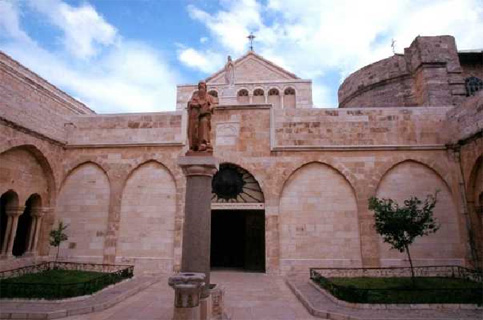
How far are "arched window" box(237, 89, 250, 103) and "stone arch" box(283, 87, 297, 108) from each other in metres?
3.42

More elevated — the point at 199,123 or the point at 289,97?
the point at 289,97

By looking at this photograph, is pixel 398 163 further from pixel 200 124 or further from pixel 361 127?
pixel 200 124

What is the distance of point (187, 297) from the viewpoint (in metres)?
4.93

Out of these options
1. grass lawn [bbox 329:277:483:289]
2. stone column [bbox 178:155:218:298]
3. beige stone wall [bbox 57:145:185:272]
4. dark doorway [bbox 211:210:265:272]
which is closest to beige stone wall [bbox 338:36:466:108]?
grass lawn [bbox 329:277:483:289]

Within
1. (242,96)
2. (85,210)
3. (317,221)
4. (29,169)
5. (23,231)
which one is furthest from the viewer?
(242,96)

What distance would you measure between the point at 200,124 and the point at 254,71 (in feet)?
79.4

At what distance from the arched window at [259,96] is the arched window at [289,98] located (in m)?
2.02

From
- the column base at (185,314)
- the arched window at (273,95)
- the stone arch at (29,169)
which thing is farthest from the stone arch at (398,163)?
the arched window at (273,95)

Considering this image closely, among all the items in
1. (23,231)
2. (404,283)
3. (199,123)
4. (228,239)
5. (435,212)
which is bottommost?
(404,283)

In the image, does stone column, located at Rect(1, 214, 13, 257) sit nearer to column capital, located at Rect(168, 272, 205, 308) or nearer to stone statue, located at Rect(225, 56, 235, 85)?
column capital, located at Rect(168, 272, 205, 308)

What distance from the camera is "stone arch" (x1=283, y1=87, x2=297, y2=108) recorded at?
2752 centimetres

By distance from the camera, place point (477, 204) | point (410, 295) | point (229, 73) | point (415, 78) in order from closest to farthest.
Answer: point (410, 295), point (477, 204), point (415, 78), point (229, 73)

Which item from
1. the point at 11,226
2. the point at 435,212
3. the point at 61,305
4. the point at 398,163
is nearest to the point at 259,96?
the point at 398,163

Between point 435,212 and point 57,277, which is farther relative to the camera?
point 435,212
